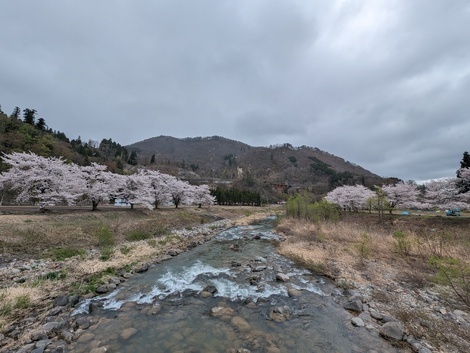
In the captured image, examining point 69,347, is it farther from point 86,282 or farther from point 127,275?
point 127,275

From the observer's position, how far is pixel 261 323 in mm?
7727

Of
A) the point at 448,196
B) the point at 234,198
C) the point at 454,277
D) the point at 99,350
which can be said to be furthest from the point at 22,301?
the point at 234,198

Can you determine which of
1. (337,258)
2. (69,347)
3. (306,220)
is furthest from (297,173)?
(69,347)

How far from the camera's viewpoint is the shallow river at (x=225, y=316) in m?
6.54

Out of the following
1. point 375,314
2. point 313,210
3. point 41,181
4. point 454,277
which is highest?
point 41,181

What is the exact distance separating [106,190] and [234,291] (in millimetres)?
26848

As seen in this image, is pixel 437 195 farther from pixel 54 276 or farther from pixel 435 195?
pixel 54 276

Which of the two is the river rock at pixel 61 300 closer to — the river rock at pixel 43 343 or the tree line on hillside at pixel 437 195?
the river rock at pixel 43 343

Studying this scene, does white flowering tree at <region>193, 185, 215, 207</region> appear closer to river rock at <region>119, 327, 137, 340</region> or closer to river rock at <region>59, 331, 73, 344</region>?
river rock at <region>119, 327, 137, 340</region>

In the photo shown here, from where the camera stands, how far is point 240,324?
7.66m

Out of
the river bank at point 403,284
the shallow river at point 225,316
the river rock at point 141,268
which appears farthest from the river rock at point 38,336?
the river bank at point 403,284

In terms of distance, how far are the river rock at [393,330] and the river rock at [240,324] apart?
13.8 ft

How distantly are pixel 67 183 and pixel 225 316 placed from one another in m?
27.2

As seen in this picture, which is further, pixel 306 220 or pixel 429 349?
pixel 306 220
